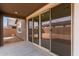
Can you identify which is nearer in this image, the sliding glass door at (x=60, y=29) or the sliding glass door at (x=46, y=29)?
the sliding glass door at (x=60, y=29)

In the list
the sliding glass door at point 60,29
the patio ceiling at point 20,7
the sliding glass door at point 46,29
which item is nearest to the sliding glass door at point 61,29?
the sliding glass door at point 60,29

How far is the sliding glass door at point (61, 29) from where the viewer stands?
3396 millimetres

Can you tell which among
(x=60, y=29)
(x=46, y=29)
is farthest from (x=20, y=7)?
(x=60, y=29)

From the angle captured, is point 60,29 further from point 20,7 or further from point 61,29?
point 20,7

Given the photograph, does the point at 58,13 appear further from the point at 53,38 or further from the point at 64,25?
the point at 53,38

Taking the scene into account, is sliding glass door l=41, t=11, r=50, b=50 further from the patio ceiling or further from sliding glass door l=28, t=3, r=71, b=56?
the patio ceiling

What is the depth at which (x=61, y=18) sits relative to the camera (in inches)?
155

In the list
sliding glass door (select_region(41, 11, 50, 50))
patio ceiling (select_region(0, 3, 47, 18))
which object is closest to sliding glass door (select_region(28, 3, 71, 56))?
sliding glass door (select_region(41, 11, 50, 50))

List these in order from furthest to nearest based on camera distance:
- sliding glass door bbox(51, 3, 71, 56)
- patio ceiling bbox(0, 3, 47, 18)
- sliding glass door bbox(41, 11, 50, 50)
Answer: patio ceiling bbox(0, 3, 47, 18), sliding glass door bbox(41, 11, 50, 50), sliding glass door bbox(51, 3, 71, 56)

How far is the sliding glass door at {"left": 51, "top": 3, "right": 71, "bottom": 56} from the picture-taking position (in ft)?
11.1

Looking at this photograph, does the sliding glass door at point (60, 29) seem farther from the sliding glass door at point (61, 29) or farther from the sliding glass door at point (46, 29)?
the sliding glass door at point (46, 29)

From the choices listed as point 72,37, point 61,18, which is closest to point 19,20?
point 61,18

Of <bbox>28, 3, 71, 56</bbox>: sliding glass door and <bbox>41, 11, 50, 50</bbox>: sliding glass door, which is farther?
<bbox>41, 11, 50, 50</bbox>: sliding glass door

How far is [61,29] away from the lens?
152 inches
